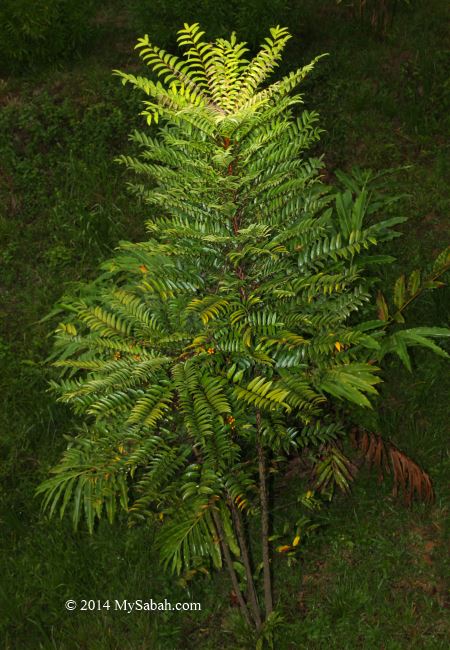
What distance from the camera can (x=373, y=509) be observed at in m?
4.32

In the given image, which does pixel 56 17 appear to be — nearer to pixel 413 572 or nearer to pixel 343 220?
pixel 343 220

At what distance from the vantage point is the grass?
399 cm

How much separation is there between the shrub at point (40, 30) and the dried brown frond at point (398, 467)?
5143 millimetres

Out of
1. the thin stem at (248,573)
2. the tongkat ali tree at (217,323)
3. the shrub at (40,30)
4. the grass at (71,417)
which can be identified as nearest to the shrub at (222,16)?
the grass at (71,417)

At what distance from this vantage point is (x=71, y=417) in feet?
16.9

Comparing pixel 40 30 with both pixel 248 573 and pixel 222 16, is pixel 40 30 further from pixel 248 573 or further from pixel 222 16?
pixel 248 573

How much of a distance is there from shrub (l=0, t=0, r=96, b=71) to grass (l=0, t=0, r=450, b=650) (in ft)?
0.61

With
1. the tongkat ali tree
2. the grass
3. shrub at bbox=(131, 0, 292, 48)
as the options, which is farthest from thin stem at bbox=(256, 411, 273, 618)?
A: shrub at bbox=(131, 0, 292, 48)

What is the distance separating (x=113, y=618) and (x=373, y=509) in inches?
55.5

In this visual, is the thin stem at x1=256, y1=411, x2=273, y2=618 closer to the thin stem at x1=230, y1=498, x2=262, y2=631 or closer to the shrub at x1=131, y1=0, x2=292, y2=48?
the thin stem at x1=230, y1=498, x2=262, y2=631

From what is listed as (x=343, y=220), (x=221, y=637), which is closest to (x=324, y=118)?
(x=343, y=220)

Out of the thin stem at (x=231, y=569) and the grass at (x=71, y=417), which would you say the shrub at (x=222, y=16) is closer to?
the grass at (x=71, y=417)

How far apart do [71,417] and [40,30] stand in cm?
406

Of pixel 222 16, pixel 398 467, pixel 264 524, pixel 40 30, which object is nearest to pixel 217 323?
pixel 264 524
